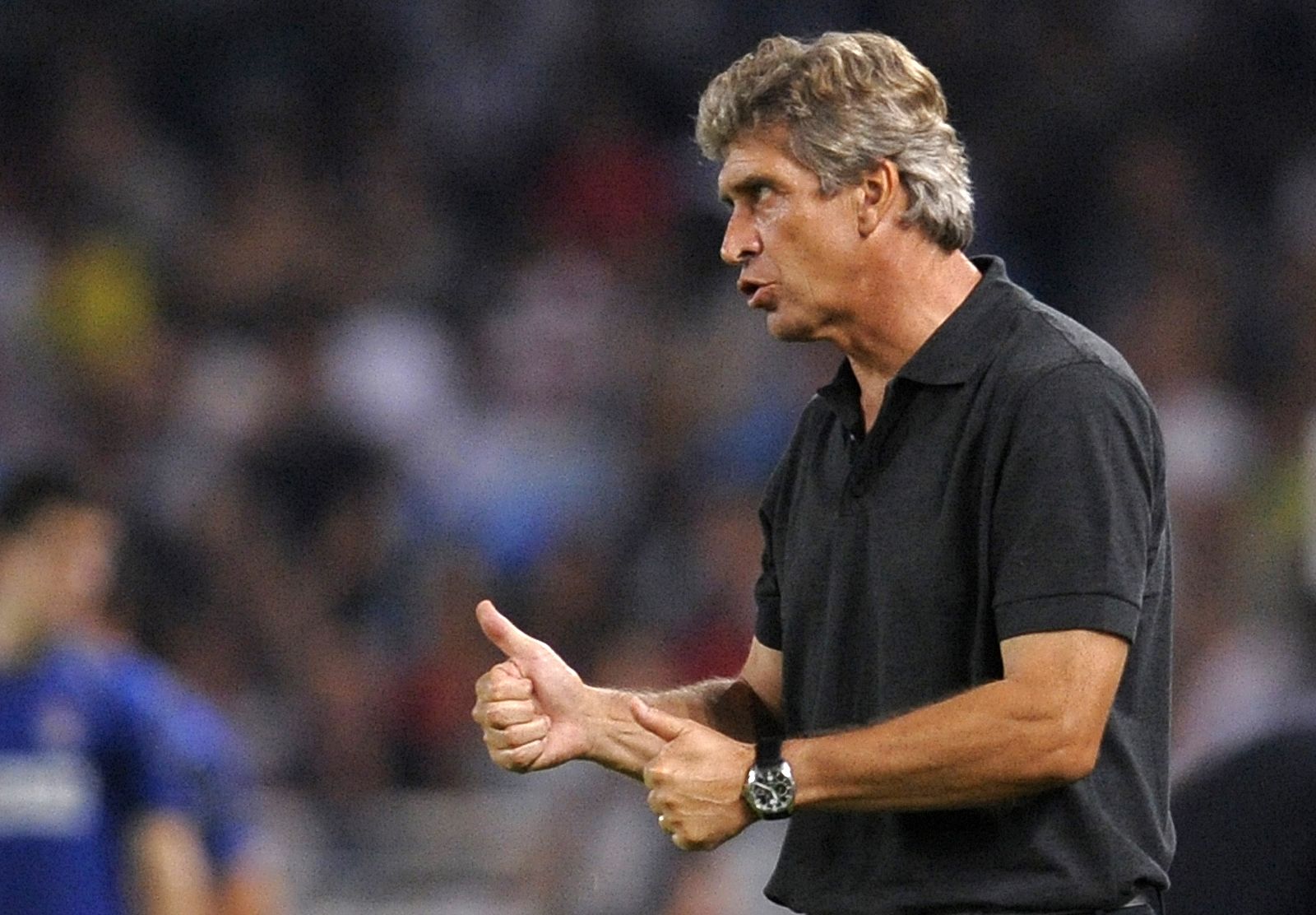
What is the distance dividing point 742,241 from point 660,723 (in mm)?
693

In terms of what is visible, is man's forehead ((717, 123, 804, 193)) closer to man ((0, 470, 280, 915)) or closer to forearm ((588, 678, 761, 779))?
forearm ((588, 678, 761, 779))

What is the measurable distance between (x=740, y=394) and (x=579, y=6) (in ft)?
8.55

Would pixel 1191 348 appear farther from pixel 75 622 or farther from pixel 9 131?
pixel 9 131

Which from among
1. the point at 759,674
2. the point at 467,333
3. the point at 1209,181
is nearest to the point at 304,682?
the point at 467,333

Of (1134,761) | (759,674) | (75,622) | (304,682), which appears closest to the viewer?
(1134,761)

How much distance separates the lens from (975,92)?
36.0ft

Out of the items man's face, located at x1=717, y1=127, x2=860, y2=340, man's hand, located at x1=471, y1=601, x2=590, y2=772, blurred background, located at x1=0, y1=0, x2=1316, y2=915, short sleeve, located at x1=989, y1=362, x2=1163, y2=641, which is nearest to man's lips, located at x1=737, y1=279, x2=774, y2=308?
man's face, located at x1=717, y1=127, x2=860, y2=340

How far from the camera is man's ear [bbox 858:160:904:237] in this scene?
3.48m

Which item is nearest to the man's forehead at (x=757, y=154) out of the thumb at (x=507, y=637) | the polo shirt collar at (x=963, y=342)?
the polo shirt collar at (x=963, y=342)

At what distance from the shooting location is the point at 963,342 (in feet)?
11.4

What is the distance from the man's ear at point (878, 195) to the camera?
11.4 feet

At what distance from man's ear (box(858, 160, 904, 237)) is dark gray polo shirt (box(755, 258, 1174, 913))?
0.17 meters

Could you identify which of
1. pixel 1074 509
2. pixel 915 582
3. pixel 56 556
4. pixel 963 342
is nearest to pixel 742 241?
pixel 963 342

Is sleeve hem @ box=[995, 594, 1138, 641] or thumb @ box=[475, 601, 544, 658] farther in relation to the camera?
thumb @ box=[475, 601, 544, 658]
